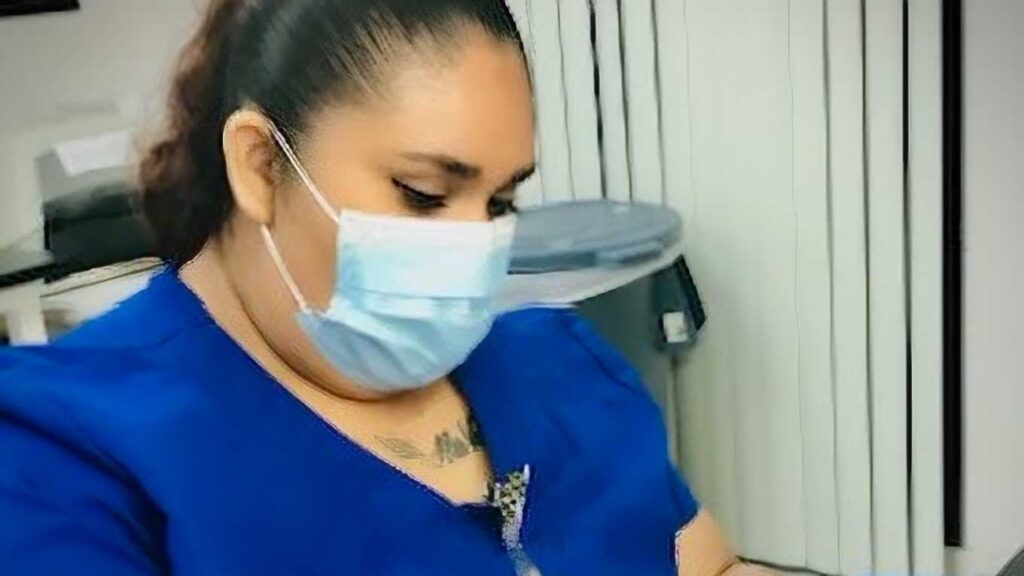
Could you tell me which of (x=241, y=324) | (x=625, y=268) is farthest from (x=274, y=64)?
(x=625, y=268)

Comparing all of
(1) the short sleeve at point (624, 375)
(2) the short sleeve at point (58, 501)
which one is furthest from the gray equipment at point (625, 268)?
(2) the short sleeve at point (58, 501)

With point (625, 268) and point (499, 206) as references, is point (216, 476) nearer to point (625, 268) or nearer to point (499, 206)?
point (499, 206)

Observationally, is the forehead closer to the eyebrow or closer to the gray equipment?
the eyebrow

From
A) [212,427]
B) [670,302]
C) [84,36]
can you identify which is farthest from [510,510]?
[670,302]

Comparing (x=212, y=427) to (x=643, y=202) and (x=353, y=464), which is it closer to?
(x=353, y=464)

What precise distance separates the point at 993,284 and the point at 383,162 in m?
1.15

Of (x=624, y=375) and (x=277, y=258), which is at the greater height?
(x=277, y=258)

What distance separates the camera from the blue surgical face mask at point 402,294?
0.93 m

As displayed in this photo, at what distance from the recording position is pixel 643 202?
1.94 metres

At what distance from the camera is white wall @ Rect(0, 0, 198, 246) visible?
45.1 inches

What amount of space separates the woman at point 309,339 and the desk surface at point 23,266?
0.66 feet

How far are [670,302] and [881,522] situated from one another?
44cm

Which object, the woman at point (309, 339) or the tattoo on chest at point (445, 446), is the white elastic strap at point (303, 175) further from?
the tattoo on chest at point (445, 446)

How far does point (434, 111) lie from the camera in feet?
2.91
